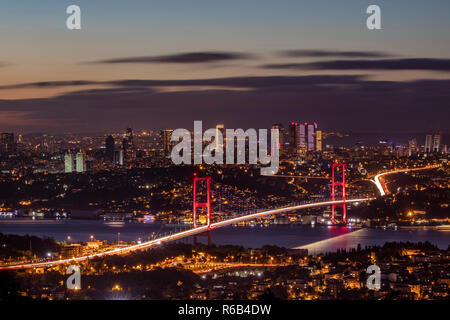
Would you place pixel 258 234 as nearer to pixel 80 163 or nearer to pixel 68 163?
pixel 80 163

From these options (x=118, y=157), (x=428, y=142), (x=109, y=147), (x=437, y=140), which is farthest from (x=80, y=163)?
(x=437, y=140)

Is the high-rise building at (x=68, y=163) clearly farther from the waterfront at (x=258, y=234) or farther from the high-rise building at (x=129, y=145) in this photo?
the waterfront at (x=258, y=234)

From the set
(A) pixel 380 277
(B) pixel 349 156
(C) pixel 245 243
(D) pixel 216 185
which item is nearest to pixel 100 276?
(A) pixel 380 277

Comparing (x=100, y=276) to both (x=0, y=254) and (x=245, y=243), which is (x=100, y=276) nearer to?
(x=0, y=254)

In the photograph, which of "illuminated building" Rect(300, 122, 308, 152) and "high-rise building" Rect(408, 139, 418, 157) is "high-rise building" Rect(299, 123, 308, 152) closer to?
"illuminated building" Rect(300, 122, 308, 152)

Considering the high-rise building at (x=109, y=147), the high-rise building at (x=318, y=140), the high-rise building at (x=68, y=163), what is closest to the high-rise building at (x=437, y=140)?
the high-rise building at (x=318, y=140)
